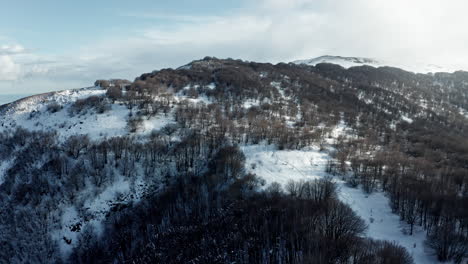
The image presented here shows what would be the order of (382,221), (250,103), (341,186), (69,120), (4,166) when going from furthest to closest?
1. (250,103)
2. (69,120)
3. (4,166)
4. (341,186)
5. (382,221)

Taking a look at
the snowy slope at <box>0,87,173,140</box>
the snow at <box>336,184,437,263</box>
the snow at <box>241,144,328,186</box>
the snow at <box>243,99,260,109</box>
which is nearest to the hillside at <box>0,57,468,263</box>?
the snow at <box>336,184,437,263</box>

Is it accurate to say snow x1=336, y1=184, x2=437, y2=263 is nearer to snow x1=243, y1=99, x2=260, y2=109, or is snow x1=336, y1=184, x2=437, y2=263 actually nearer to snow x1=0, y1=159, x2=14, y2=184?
snow x1=243, y1=99, x2=260, y2=109

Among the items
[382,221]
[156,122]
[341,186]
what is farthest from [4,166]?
[382,221]

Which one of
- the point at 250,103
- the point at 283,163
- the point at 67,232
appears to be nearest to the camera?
the point at 67,232

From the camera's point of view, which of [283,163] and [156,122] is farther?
[156,122]

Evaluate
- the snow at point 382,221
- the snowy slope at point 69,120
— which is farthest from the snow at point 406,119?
the snowy slope at point 69,120

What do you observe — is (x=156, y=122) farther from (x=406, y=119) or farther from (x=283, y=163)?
(x=406, y=119)

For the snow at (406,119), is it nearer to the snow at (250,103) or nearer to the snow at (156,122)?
the snow at (250,103)

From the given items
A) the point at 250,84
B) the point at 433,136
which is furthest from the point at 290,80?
the point at 433,136

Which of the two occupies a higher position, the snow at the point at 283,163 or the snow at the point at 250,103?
the snow at the point at 250,103
